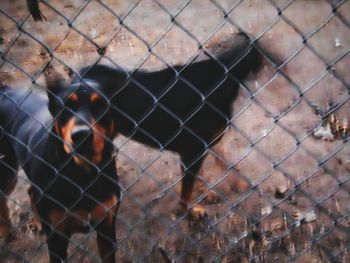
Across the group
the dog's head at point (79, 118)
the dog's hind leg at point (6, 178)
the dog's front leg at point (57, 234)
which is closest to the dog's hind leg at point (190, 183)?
the dog's head at point (79, 118)

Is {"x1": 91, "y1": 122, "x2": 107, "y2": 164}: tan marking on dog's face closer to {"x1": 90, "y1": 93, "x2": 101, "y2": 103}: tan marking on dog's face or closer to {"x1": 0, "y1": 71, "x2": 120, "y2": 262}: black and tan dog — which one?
{"x1": 0, "y1": 71, "x2": 120, "y2": 262}: black and tan dog

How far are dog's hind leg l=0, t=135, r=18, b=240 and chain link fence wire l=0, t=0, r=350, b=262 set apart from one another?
7 cm

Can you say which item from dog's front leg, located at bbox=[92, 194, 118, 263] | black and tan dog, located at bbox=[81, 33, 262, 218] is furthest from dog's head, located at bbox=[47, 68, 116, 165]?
black and tan dog, located at bbox=[81, 33, 262, 218]

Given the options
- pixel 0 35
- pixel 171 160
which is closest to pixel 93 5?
pixel 0 35

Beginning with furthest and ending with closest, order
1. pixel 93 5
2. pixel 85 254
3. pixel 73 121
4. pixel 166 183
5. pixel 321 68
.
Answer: pixel 93 5 < pixel 321 68 < pixel 166 183 < pixel 85 254 < pixel 73 121

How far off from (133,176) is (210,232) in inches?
36.6

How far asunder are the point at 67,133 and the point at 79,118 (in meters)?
0.09

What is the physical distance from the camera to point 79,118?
2609mm

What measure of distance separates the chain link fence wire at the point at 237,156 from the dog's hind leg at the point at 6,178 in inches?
2.8

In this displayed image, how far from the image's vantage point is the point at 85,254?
3297 millimetres

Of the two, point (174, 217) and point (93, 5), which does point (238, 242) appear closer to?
point (174, 217)

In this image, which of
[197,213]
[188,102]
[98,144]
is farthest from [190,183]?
[98,144]

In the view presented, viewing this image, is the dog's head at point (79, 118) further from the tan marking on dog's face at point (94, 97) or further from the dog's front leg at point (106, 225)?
the dog's front leg at point (106, 225)

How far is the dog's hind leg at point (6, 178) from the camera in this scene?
3.29 metres
